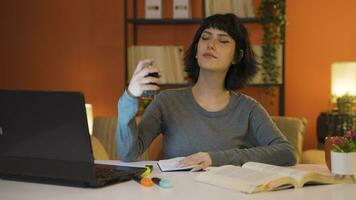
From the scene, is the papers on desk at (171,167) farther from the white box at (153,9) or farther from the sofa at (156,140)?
the white box at (153,9)

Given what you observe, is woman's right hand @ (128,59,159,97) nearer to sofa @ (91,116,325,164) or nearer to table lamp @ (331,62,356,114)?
sofa @ (91,116,325,164)

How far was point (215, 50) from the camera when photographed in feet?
6.86

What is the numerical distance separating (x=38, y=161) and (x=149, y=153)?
1572mm

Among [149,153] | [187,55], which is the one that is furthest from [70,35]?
[187,55]

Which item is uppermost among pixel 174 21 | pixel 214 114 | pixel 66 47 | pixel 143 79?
pixel 174 21

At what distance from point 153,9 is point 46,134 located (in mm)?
2309

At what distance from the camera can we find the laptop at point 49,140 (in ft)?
4.35

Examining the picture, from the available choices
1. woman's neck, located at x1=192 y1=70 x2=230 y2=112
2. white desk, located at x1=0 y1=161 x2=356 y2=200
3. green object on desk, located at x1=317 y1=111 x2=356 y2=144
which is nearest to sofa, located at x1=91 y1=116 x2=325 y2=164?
green object on desk, located at x1=317 y1=111 x2=356 y2=144

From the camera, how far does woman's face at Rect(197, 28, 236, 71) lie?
2.07 meters

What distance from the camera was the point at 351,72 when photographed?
3207 mm

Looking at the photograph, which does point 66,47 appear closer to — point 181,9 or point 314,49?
point 181,9

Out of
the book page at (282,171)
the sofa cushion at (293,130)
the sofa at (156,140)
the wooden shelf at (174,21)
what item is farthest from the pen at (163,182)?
the wooden shelf at (174,21)

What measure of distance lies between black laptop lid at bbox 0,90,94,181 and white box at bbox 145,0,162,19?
2229mm

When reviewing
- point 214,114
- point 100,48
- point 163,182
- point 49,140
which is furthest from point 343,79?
point 49,140
